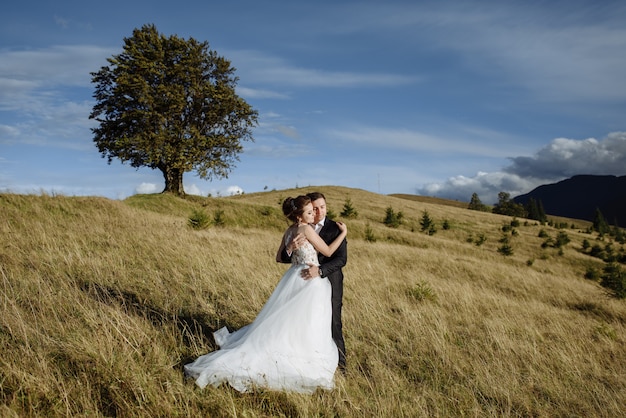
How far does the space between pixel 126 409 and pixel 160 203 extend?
78.7 ft

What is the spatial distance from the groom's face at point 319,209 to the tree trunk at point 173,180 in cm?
2698

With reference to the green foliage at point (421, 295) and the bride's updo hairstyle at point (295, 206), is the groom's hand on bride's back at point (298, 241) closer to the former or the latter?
the bride's updo hairstyle at point (295, 206)

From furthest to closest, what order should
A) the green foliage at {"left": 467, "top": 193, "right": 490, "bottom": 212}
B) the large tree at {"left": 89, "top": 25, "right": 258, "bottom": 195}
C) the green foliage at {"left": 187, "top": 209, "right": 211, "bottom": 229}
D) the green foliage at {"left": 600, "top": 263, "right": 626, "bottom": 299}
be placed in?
1. the green foliage at {"left": 467, "top": 193, "right": 490, "bottom": 212}
2. the large tree at {"left": 89, "top": 25, "right": 258, "bottom": 195}
3. the green foliage at {"left": 187, "top": 209, "right": 211, "bottom": 229}
4. the green foliage at {"left": 600, "top": 263, "right": 626, "bottom": 299}

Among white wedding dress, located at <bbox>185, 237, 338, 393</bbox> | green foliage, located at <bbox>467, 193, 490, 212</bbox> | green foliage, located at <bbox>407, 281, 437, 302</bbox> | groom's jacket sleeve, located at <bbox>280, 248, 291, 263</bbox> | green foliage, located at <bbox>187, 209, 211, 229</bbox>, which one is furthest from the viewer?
green foliage, located at <bbox>467, 193, 490, 212</bbox>

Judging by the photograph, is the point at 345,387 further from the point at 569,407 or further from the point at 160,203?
the point at 160,203

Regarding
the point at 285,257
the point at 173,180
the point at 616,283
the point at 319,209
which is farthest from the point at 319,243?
the point at 173,180

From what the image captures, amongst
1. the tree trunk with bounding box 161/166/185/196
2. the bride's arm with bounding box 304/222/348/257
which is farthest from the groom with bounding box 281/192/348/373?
the tree trunk with bounding box 161/166/185/196

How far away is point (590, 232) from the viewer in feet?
182

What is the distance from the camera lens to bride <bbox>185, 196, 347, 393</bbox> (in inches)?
152

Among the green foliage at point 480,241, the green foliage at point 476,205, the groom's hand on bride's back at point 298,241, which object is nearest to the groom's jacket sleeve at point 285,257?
the groom's hand on bride's back at point 298,241

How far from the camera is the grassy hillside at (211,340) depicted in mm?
3600

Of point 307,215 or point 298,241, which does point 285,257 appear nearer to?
point 298,241

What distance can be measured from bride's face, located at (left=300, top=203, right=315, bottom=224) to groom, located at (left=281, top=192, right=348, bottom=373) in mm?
126

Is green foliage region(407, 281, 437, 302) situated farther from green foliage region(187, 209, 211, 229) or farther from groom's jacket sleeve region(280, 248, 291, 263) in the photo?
green foliage region(187, 209, 211, 229)
